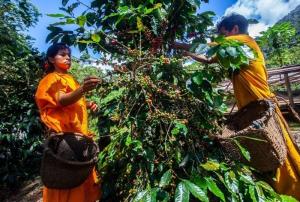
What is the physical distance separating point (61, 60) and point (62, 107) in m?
0.37

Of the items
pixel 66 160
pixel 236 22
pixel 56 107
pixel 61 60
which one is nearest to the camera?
pixel 66 160

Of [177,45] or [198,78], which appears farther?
[177,45]

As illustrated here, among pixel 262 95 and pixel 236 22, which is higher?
pixel 236 22

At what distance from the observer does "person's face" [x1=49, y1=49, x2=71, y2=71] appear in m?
2.53

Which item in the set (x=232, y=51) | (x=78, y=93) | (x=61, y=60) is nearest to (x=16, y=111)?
(x=61, y=60)

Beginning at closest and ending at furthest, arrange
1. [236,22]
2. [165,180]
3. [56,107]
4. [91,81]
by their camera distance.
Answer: [165,180]
[91,81]
[56,107]
[236,22]

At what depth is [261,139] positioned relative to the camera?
215 centimetres

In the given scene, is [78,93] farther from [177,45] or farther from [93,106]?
[177,45]

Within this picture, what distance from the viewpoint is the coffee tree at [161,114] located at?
197 centimetres

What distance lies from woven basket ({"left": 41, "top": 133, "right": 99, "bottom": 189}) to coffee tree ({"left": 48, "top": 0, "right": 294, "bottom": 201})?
128mm

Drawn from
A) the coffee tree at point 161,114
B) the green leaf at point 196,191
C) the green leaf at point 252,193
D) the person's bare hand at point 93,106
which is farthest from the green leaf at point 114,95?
the green leaf at point 252,193

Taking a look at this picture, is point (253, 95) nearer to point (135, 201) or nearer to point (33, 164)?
point (135, 201)

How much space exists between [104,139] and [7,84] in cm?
339

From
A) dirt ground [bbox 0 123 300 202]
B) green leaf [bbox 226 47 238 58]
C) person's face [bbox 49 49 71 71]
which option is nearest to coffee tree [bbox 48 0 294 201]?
green leaf [bbox 226 47 238 58]
